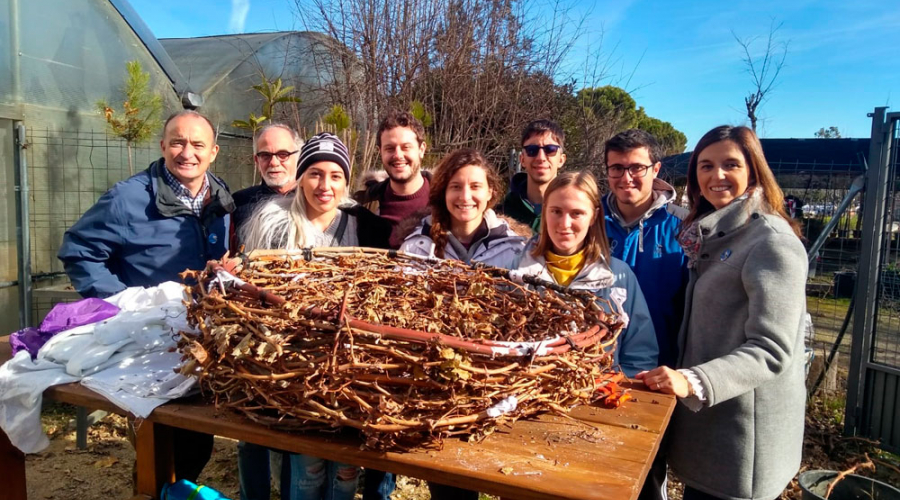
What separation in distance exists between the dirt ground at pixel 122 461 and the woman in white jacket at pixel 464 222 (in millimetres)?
1737

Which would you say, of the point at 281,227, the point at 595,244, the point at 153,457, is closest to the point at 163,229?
the point at 281,227

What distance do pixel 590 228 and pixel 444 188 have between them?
0.68m

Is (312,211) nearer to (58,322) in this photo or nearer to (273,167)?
(273,167)

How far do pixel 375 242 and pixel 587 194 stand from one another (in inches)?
43.3

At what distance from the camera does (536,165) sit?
3180mm

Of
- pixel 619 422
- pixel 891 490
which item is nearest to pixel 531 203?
pixel 619 422

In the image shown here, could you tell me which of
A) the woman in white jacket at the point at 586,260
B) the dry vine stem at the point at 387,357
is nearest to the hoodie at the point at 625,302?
the woman in white jacket at the point at 586,260

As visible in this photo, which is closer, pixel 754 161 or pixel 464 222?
pixel 754 161

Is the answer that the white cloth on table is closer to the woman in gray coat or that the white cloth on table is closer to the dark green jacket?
the woman in gray coat

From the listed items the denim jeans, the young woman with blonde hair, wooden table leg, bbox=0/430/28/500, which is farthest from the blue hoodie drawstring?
wooden table leg, bbox=0/430/28/500

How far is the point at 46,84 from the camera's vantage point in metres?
5.17

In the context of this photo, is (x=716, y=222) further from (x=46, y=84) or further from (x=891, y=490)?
(x=46, y=84)

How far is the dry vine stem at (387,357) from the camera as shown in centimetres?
107

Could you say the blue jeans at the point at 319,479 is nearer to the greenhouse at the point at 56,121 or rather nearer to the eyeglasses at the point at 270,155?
the eyeglasses at the point at 270,155
